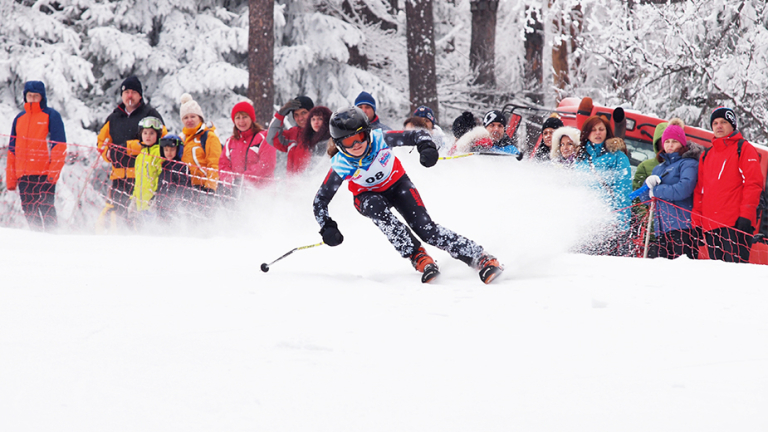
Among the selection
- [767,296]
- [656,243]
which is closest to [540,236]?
[656,243]

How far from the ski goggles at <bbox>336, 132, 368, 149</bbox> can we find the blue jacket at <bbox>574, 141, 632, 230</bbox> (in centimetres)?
245

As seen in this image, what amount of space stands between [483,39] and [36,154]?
33.5ft

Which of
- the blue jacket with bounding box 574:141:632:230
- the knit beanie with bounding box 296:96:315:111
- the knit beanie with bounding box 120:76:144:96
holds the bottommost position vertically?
the blue jacket with bounding box 574:141:632:230

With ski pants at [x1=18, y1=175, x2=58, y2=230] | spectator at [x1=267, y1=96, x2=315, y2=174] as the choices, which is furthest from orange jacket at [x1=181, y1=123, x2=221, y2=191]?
ski pants at [x1=18, y1=175, x2=58, y2=230]

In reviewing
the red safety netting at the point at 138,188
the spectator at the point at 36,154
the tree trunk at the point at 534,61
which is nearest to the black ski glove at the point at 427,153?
the red safety netting at the point at 138,188

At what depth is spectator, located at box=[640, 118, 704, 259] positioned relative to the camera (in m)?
5.37

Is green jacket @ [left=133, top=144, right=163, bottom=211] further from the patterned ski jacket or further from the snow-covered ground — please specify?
the patterned ski jacket

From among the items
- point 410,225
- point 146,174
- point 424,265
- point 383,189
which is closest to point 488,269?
point 424,265

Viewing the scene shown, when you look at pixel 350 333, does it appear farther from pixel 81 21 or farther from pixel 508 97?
pixel 508 97

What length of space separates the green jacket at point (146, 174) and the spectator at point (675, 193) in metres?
4.95

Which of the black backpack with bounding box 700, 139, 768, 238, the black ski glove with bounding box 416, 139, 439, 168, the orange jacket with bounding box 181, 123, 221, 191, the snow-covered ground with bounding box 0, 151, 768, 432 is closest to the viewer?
the snow-covered ground with bounding box 0, 151, 768, 432

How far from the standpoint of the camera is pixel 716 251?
5348mm

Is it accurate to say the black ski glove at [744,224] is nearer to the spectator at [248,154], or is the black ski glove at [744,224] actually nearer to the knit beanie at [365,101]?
the knit beanie at [365,101]

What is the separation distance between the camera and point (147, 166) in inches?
272
